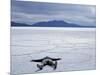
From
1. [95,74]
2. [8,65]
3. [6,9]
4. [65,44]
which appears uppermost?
[6,9]

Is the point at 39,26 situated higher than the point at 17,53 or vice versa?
the point at 39,26

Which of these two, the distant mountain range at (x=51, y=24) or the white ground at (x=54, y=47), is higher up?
the distant mountain range at (x=51, y=24)

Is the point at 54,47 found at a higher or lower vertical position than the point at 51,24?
lower

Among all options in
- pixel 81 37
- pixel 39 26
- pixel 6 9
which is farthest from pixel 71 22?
pixel 6 9

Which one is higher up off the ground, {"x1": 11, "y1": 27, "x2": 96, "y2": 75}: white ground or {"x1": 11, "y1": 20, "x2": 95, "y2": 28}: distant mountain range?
{"x1": 11, "y1": 20, "x2": 95, "y2": 28}: distant mountain range

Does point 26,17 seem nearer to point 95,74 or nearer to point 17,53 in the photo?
point 17,53

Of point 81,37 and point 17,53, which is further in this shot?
point 81,37
